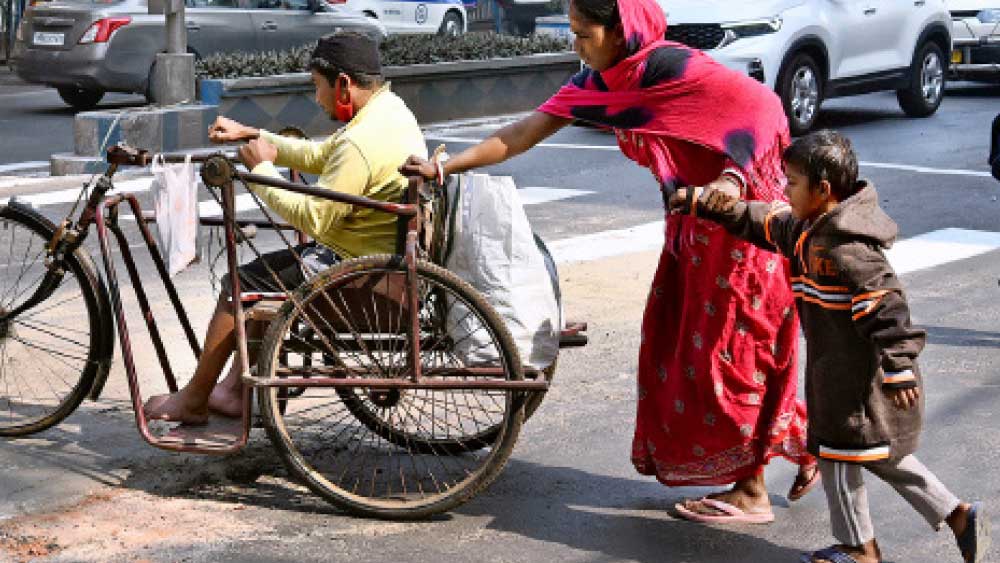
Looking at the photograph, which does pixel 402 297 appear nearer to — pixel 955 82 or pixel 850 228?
pixel 850 228

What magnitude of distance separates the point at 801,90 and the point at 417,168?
11.0 meters

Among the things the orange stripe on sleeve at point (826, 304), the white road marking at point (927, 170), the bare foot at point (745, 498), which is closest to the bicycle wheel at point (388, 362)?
the bare foot at point (745, 498)

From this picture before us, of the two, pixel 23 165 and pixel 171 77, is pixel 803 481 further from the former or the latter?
pixel 23 165

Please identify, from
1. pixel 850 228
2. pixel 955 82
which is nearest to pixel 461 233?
pixel 850 228

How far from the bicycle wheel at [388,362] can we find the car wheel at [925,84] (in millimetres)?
12085

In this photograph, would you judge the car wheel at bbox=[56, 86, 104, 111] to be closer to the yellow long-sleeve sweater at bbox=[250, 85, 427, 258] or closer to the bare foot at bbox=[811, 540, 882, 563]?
the yellow long-sleeve sweater at bbox=[250, 85, 427, 258]

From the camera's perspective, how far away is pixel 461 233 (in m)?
5.12

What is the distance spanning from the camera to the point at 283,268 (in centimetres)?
543

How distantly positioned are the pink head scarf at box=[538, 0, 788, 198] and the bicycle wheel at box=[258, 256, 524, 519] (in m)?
0.72

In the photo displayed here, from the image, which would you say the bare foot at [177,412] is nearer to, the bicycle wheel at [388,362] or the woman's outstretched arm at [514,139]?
the bicycle wheel at [388,362]

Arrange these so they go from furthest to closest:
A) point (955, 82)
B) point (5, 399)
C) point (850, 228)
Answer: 1. point (955, 82)
2. point (5, 399)
3. point (850, 228)

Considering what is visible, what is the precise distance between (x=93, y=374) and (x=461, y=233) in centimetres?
143

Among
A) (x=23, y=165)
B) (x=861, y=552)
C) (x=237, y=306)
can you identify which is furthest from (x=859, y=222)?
(x=23, y=165)

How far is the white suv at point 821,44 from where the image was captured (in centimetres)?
1489
